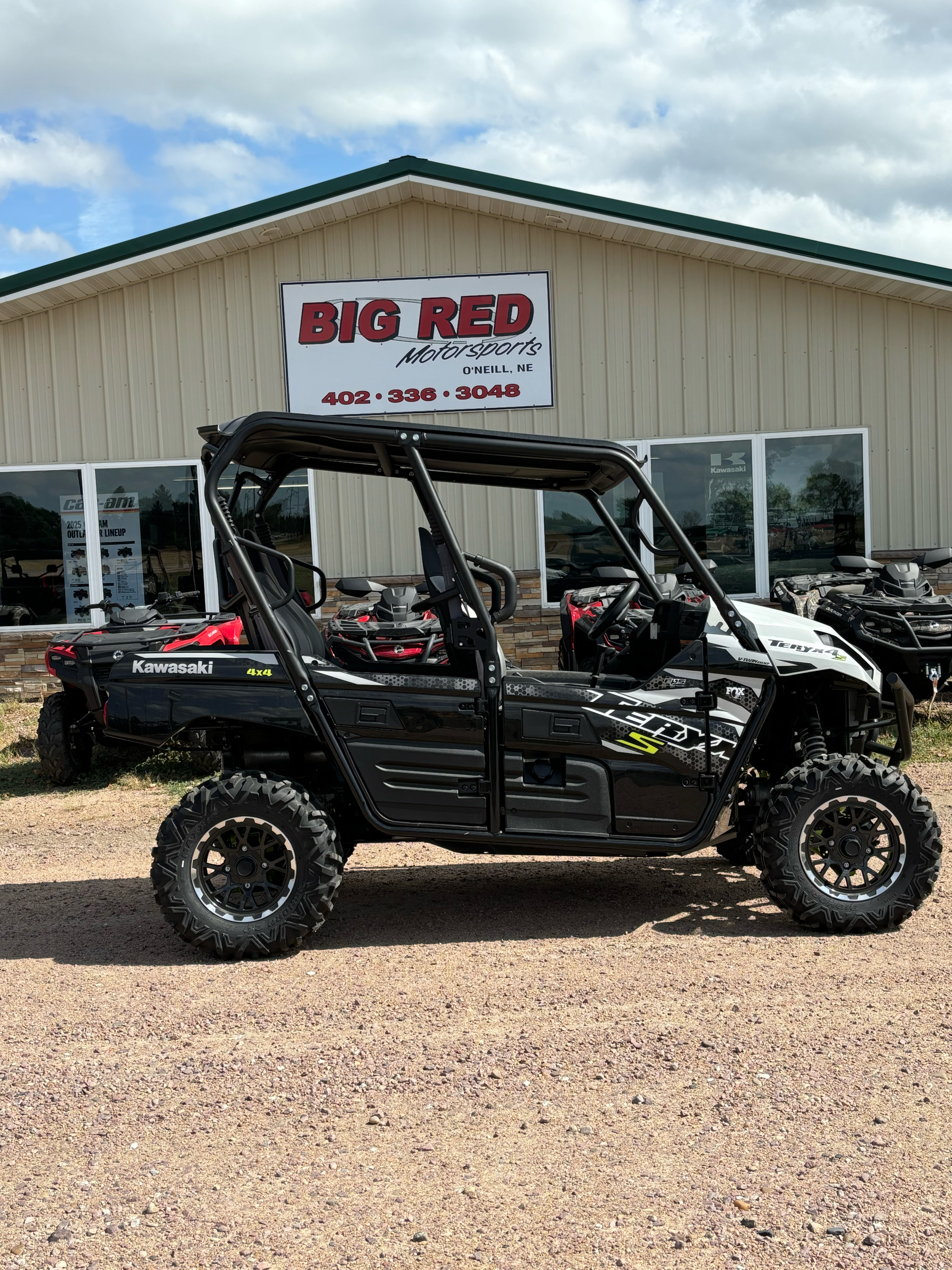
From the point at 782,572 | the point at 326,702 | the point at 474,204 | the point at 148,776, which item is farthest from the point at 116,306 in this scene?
the point at 326,702

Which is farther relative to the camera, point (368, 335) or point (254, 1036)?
point (368, 335)

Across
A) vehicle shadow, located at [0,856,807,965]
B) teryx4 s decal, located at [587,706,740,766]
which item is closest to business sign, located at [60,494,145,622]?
vehicle shadow, located at [0,856,807,965]

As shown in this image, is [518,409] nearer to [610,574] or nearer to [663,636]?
[610,574]

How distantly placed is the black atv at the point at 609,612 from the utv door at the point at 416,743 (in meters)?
0.77

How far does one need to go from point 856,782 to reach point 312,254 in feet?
28.9

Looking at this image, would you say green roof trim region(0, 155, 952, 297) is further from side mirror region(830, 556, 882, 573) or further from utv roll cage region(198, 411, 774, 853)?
utv roll cage region(198, 411, 774, 853)

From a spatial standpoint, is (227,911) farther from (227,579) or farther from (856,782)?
(856,782)

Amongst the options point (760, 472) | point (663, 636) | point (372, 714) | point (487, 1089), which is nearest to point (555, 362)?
point (760, 472)

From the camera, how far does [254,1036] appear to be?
4.11 metres

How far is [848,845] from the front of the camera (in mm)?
4984

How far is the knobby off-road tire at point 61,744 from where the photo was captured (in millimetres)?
8703

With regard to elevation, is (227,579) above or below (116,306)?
below

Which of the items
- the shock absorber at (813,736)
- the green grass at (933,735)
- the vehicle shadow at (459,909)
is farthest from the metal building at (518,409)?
the shock absorber at (813,736)

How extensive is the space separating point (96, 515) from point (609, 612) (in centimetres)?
828
